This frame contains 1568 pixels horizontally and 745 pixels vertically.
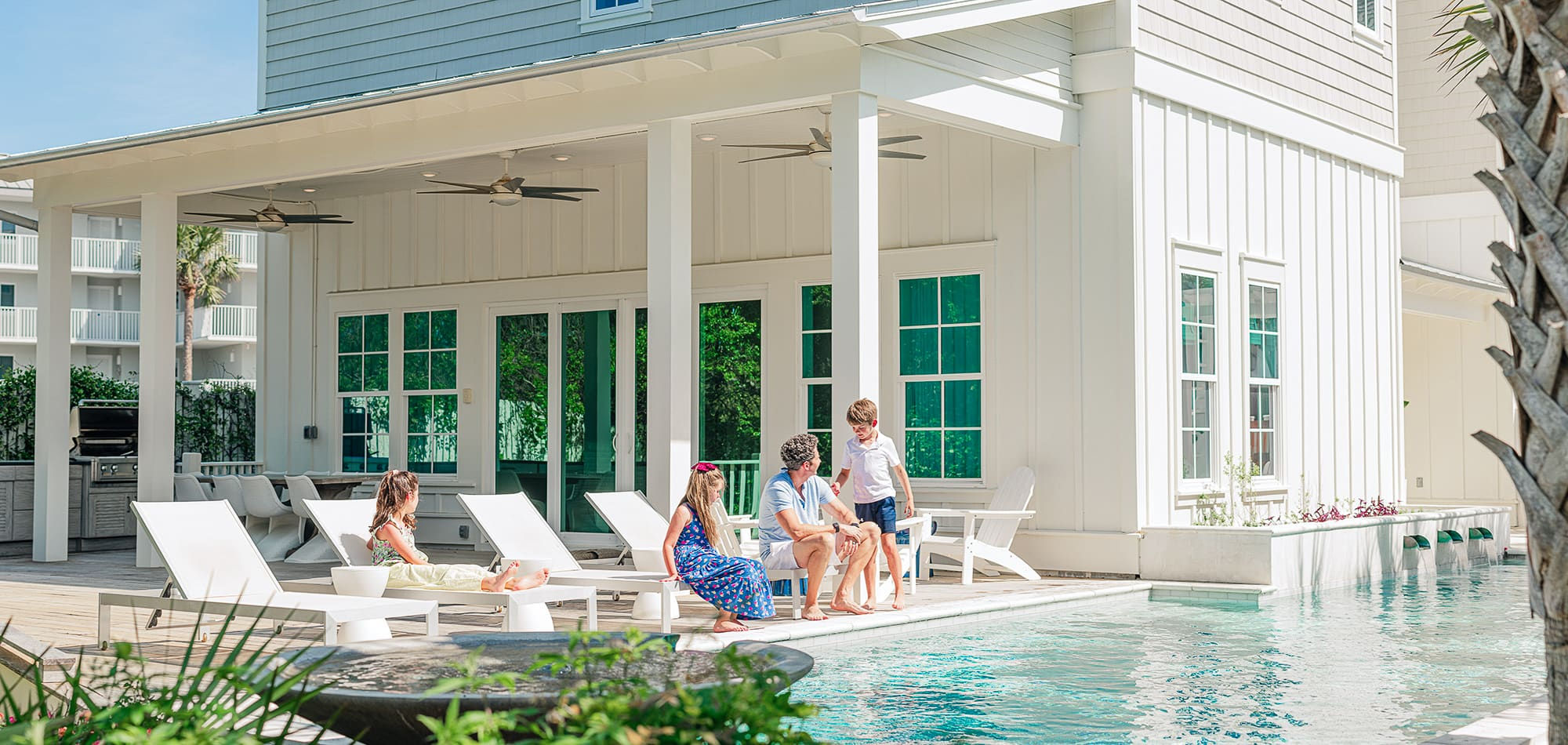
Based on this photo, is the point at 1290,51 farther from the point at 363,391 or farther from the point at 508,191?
the point at 363,391

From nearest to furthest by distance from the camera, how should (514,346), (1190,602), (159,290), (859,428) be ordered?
1. (859,428)
2. (1190,602)
3. (159,290)
4. (514,346)

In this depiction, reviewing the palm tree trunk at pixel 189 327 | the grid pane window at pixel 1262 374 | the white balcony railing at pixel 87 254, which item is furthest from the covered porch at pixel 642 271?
the palm tree trunk at pixel 189 327

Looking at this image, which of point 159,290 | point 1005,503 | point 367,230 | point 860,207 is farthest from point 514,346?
point 860,207

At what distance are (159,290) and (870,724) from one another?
8.72 meters

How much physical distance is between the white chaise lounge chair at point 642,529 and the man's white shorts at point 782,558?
15.4 inches

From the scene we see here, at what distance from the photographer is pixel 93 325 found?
1564 inches

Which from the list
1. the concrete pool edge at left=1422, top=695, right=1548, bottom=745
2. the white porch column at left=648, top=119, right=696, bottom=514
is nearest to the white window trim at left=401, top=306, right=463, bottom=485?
the white porch column at left=648, top=119, right=696, bottom=514

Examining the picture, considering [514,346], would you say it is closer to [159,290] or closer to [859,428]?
[159,290]

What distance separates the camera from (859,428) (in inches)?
356

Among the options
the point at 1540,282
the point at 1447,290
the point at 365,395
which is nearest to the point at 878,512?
the point at 1540,282

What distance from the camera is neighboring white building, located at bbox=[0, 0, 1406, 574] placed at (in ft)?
32.4

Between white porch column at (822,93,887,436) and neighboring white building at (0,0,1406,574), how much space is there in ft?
0.07

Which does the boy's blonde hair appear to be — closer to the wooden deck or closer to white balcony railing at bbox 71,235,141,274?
the wooden deck

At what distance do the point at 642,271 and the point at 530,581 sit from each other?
6448mm
